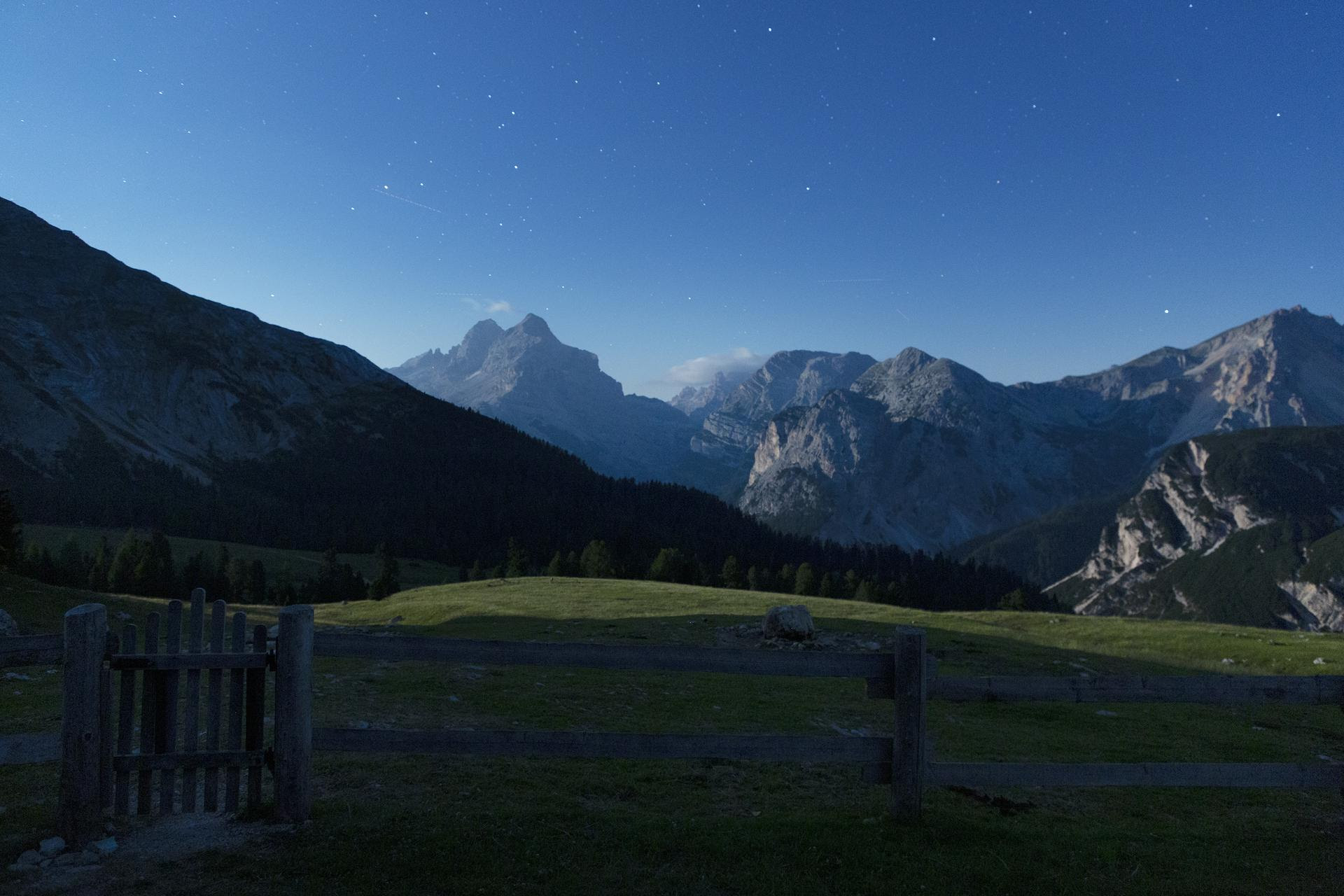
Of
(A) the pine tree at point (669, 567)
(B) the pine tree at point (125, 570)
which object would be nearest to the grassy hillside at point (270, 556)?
(B) the pine tree at point (125, 570)

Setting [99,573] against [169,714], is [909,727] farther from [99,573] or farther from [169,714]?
[99,573]

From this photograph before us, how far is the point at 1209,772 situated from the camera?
28.6ft

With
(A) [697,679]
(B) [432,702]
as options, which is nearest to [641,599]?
(A) [697,679]

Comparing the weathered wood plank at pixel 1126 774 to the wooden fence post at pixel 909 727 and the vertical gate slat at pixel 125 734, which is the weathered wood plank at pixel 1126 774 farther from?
the vertical gate slat at pixel 125 734

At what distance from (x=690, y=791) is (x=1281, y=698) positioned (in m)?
8.05

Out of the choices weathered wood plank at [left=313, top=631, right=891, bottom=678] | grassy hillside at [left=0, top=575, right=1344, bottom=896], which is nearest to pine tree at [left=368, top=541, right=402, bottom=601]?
grassy hillside at [left=0, top=575, right=1344, bottom=896]

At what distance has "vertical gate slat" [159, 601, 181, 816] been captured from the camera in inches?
318

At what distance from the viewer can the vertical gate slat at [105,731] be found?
776cm

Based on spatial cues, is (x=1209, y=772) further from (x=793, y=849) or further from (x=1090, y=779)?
(x=793, y=849)

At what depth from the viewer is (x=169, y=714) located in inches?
323

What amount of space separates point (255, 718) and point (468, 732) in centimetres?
254

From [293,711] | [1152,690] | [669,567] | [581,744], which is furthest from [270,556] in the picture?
[1152,690]

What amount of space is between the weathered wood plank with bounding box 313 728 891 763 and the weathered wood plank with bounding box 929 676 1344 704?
1.91 m

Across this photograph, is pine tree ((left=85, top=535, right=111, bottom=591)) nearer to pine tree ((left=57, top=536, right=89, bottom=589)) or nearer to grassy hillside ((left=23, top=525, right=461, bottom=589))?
pine tree ((left=57, top=536, right=89, bottom=589))
